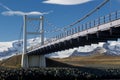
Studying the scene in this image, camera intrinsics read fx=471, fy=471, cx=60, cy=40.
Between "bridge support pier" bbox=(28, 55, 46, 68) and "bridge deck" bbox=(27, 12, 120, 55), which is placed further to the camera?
"bridge support pier" bbox=(28, 55, 46, 68)

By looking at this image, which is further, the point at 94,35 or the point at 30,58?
the point at 30,58

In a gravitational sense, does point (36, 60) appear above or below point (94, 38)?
below

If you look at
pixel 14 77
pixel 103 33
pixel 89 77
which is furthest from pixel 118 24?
pixel 89 77

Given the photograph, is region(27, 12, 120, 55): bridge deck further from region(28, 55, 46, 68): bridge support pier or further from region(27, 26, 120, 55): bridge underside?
region(28, 55, 46, 68): bridge support pier

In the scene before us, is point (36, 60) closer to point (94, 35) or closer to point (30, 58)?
point (30, 58)

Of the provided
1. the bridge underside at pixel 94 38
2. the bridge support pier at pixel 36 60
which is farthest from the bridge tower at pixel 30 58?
the bridge underside at pixel 94 38

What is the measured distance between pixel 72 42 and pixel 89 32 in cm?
1325

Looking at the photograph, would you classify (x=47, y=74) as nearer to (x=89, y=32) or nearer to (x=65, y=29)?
(x=65, y=29)

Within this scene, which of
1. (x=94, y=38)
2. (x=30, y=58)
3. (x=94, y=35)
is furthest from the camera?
(x=30, y=58)

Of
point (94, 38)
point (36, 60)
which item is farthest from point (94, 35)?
point (36, 60)

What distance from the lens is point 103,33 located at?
64.1 m

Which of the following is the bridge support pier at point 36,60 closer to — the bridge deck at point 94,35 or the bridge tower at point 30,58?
the bridge tower at point 30,58

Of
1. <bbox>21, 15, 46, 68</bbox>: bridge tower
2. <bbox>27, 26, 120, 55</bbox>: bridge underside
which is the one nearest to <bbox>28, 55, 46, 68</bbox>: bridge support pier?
<bbox>21, 15, 46, 68</bbox>: bridge tower

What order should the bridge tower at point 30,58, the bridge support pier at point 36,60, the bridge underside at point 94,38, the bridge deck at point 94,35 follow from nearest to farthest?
the bridge deck at point 94,35 → the bridge underside at point 94,38 → the bridge tower at point 30,58 → the bridge support pier at point 36,60
